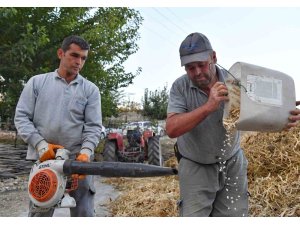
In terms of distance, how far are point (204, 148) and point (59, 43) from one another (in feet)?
26.4

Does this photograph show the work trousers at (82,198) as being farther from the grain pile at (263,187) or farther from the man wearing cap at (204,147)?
the grain pile at (263,187)

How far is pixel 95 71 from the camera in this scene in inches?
433

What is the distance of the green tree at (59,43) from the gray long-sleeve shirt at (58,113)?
370 centimetres

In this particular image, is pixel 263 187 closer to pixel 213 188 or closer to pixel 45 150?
pixel 213 188

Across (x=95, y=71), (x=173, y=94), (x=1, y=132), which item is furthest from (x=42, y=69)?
(x=1, y=132)

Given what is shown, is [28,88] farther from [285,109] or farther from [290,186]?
[290,186]

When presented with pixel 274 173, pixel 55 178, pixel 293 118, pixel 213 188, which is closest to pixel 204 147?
pixel 213 188

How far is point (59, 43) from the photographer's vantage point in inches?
394

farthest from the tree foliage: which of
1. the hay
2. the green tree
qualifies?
the hay

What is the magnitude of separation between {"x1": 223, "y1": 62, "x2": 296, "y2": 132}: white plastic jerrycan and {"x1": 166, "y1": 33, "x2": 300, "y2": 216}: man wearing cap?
93mm

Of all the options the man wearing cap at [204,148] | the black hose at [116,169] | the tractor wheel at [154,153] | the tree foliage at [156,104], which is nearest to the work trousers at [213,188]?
the man wearing cap at [204,148]

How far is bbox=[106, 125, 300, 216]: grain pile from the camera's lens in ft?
14.4

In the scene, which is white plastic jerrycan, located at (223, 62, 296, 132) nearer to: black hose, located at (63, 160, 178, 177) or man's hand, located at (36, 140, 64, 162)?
black hose, located at (63, 160, 178, 177)

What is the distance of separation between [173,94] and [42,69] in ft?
23.0
